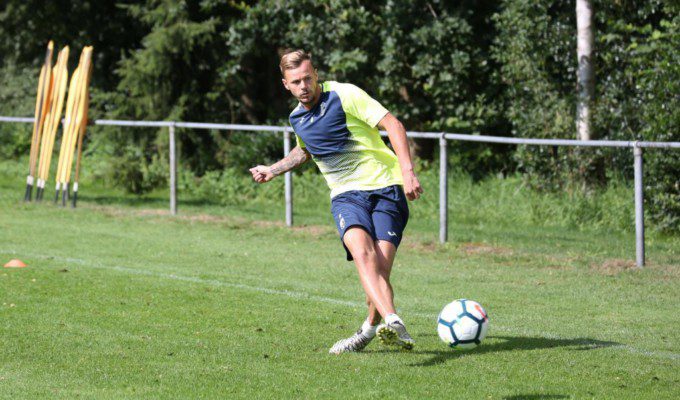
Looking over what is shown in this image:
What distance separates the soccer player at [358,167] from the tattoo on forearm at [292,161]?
10.7 inches

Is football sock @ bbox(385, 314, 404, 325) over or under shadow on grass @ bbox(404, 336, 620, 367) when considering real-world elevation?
over

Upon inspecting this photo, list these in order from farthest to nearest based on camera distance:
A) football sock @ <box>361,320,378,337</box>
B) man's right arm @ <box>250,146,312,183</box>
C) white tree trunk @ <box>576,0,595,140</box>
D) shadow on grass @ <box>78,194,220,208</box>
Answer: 1. shadow on grass @ <box>78,194,220,208</box>
2. white tree trunk @ <box>576,0,595,140</box>
3. man's right arm @ <box>250,146,312,183</box>
4. football sock @ <box>361,320,378,337</box>

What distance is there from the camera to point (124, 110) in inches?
897

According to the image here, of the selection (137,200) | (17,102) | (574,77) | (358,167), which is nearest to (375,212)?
(358,167)

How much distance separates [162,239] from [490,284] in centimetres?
499

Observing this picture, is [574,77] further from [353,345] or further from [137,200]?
[353,345]

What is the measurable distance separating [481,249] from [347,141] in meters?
6.08

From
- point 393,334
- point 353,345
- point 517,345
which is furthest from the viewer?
point 517,345

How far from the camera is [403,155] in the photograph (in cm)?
713

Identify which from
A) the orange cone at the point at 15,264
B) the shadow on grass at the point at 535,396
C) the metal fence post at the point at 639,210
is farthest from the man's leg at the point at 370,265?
the orange cone at the point at 15,264

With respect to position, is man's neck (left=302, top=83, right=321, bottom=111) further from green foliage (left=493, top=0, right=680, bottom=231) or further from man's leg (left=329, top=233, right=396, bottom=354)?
green foliage (left=493, top=0, right=680, bottom=231)

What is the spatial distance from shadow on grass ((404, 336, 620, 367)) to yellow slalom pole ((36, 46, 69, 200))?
38.4ft

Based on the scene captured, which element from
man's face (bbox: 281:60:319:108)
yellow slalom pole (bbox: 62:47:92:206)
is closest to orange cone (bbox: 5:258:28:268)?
man's face (bbox: 281:60:319:108)

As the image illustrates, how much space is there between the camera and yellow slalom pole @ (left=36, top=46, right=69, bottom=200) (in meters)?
18.4
